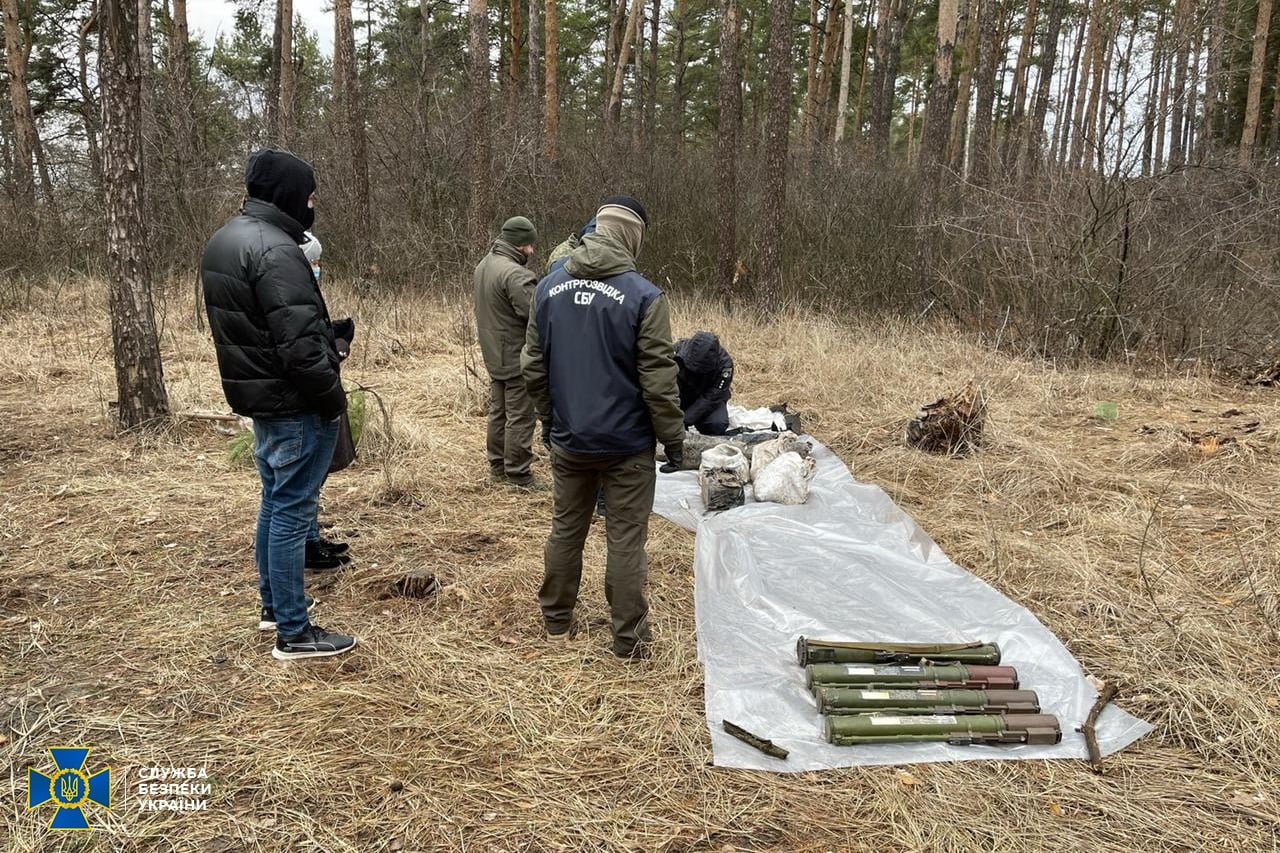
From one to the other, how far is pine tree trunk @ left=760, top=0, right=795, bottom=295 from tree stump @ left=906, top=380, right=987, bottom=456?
521cm

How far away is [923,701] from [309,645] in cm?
241

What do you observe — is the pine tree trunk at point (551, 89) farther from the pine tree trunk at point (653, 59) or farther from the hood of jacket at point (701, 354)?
the hood of jacket at point (701, 354)

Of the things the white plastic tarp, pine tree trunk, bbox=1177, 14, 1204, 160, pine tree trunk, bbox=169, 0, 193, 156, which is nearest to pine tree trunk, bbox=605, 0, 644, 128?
pine tree trunk, bbox=169, 0, 193, 156

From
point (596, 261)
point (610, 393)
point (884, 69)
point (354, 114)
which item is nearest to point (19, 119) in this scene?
point (354, 114)

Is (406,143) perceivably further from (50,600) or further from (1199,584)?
(1199,584)

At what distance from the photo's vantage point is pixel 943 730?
2.89 metres

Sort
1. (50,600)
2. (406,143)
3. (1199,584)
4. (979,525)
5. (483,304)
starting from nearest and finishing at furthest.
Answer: (50,600) → (1199,584) → (979,525) → (483,304) → (406,143)

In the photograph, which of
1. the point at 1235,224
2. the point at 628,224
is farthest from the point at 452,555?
the point at 1235,224

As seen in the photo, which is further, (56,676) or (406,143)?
(406,143)

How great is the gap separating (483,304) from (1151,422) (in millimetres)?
5414

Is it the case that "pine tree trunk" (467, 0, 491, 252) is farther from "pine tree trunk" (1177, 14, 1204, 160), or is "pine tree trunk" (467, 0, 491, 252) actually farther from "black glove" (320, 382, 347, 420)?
"black glove" (320, 382, 347, 420)

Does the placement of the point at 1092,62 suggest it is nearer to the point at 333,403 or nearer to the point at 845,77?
the point at 845,77

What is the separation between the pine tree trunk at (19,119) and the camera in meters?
12.8

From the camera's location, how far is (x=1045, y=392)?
24.1 feet
